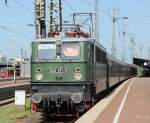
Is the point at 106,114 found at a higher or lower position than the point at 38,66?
lower

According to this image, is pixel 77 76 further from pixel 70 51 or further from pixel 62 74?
pixel 70 51

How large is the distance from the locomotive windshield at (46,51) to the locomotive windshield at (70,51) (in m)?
0.39

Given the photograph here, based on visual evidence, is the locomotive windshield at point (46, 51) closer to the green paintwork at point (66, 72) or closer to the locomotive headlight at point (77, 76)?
the green paintwork at point (66, 72)

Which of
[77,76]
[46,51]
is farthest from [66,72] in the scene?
[46,51]

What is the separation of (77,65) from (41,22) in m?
7.19

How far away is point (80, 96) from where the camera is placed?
19.5 m

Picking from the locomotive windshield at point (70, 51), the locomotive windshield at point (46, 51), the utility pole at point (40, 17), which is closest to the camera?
the locomotive windshield at point (70, 51)

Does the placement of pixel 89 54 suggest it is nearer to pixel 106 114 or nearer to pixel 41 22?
pixel 106 114

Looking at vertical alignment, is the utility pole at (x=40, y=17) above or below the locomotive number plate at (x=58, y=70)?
above

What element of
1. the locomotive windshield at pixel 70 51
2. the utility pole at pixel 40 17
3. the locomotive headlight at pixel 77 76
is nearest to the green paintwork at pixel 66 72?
the locomotive headlight at pixel 77 76

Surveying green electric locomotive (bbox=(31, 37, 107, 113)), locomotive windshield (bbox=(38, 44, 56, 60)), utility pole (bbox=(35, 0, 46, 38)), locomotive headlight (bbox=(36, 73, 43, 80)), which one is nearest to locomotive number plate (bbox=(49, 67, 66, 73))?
green electric locomotive (bbox=(31, 37, 107, 113))

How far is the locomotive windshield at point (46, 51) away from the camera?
67.5ft

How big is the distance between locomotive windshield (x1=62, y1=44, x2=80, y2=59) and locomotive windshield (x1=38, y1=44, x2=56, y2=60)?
0.39 m

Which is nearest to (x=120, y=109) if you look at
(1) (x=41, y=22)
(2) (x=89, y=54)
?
(2) (x=89, y=54)
